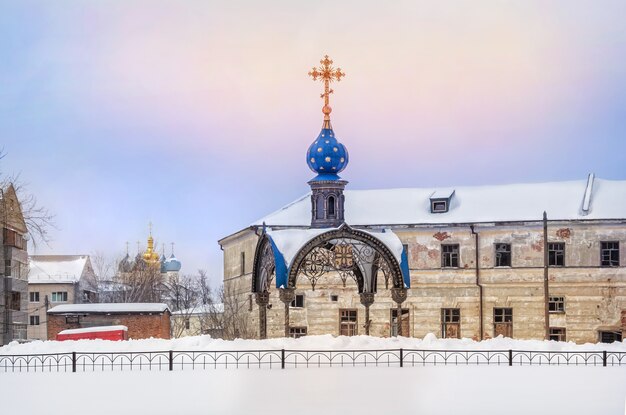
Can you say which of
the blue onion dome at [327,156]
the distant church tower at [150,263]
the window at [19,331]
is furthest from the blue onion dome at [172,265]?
the blue onion dome at [327,156]

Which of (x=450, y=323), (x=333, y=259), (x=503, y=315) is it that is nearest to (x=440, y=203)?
(x=450, y=323)

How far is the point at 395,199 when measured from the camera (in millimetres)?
45469

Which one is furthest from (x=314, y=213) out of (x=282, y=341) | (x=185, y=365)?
(x=185, y=365)

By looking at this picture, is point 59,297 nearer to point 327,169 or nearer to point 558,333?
point 558,333

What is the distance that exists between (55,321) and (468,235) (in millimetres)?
16759

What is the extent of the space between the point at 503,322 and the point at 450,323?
212 cm

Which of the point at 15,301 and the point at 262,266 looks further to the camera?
the point at 15,301

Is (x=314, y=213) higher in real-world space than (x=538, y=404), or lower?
higher

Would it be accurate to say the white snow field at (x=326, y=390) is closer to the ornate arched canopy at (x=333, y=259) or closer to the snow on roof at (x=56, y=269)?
the ornate arched canopy at (x=333, y=259)

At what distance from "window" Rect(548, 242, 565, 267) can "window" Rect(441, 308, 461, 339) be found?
4.24 m

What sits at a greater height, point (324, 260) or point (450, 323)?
point (324, 260)

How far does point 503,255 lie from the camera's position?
4269 cm

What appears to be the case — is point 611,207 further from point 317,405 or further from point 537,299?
point 317,405

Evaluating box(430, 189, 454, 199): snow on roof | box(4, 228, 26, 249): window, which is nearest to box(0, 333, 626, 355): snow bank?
box(430, 189, 454, 199): snow on roof
